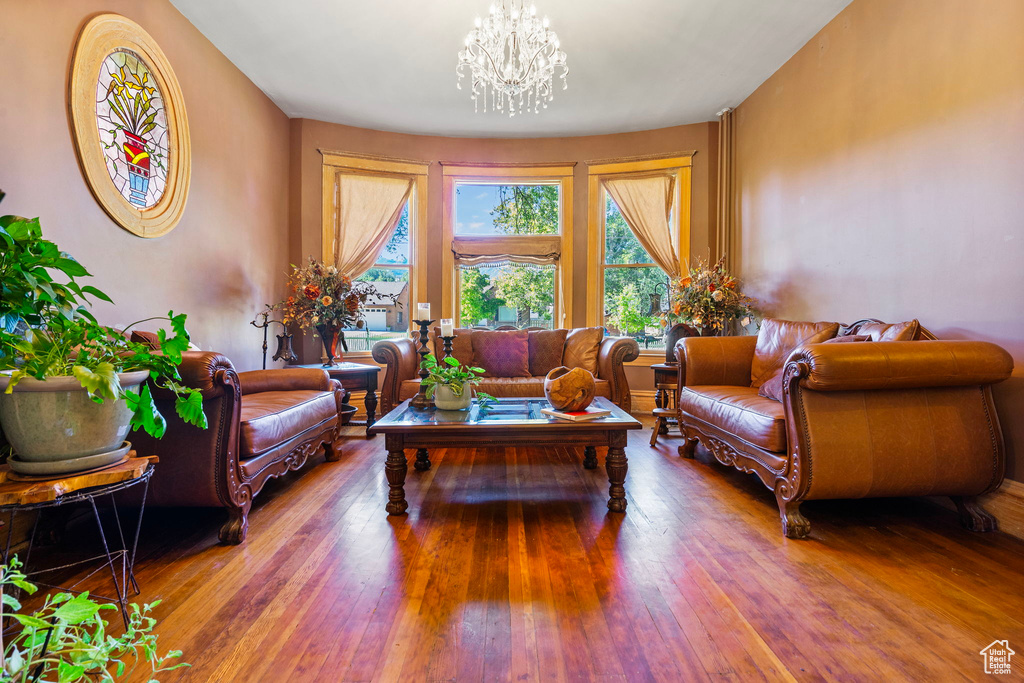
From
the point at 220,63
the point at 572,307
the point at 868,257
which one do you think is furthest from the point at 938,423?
the point at 220,63

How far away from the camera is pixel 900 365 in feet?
6.63

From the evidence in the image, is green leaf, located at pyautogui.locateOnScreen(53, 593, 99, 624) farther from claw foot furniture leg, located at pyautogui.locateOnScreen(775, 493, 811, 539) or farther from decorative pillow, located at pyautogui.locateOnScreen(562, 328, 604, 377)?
decorative pillow, located at pyautogui.locateOnScreen(562, 328, 604, 377)

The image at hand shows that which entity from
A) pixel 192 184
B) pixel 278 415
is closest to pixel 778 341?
pixel 278 415

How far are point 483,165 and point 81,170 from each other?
3.62 meters

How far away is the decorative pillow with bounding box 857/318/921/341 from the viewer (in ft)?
7.81

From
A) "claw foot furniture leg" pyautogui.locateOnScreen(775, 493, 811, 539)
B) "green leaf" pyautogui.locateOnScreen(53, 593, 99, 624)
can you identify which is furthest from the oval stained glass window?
"claw foot furniture leg" pyautogui.locateOnScreen(775, 493, 811, 539)

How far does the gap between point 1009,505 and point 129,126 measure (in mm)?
4677

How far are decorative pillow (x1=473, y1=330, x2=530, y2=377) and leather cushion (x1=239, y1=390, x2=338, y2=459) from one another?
4.91 feet

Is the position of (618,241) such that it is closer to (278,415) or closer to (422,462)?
(422,462)

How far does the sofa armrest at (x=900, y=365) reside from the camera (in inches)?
78.8

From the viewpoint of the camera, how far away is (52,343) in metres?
1.25

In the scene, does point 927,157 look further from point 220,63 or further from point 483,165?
point 220,63

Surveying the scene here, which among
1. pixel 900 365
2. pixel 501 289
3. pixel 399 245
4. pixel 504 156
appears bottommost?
pixel 900 365

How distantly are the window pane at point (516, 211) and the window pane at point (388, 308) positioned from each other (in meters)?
1.00
